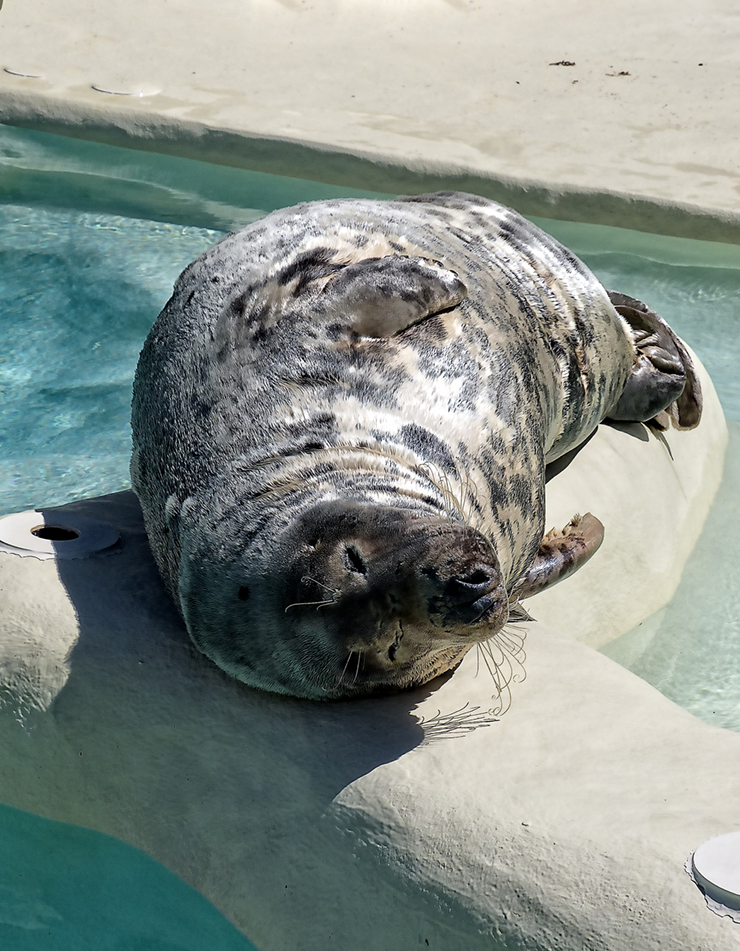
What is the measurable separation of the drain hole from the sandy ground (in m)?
4.56

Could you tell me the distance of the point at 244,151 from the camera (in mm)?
7758

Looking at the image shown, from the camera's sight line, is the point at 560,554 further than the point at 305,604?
Yes

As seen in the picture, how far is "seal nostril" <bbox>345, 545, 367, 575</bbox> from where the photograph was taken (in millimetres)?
2346

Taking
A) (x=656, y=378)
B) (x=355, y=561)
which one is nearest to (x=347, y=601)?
(x=355, y=561)

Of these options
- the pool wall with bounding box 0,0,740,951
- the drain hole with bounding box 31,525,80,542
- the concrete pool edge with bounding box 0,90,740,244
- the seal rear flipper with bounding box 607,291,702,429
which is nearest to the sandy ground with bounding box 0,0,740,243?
the concrete pool edge with bounding box 0,90,740,244

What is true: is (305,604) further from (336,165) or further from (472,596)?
(336,165)

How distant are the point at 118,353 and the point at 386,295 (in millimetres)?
3325

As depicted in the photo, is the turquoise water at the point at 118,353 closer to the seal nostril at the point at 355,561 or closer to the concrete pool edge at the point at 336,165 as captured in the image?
the concrete pool edge at the point at 336,165

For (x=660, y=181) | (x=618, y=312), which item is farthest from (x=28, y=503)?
(x=660, y=181)

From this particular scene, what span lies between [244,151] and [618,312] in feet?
12.6

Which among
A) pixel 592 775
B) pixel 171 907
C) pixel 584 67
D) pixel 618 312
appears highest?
pixel 584 67

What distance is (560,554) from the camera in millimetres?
3721

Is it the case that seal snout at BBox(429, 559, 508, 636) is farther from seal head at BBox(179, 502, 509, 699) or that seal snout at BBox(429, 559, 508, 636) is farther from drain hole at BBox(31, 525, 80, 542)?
drain hole at BBox(31, 525, 80, 542)

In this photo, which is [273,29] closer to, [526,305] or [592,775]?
[526,305]
